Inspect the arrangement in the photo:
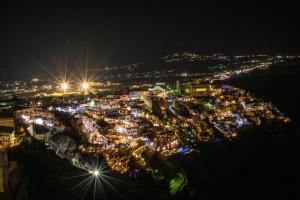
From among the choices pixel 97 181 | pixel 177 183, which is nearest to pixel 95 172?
pixel 97 181

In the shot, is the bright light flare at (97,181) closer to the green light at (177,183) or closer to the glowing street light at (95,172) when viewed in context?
the glowing street light at (95,172)

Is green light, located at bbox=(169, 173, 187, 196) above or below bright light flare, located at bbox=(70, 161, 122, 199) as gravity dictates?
below

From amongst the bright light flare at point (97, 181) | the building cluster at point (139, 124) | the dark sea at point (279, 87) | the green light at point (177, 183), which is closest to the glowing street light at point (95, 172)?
the bright light flare at point (97, 181)

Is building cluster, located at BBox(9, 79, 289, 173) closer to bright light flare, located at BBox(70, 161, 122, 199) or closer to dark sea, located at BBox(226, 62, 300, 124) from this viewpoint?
bright light flare, located at BBox(70, 161, 122, 199)

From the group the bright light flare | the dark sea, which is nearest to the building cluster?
the bright light flare

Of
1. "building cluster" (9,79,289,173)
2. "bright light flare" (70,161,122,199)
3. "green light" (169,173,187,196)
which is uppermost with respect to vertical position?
"building cluster" (9,79,289,173)

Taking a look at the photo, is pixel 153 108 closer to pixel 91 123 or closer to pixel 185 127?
pixel 185 127

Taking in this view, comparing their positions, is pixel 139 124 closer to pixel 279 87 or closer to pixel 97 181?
pixel 97 181

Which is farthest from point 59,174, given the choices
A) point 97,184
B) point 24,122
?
point 24,122

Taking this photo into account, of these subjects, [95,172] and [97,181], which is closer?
[97,181]

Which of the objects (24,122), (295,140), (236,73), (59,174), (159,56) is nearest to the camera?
(59,174)

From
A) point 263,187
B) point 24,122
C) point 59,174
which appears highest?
point 24,122
